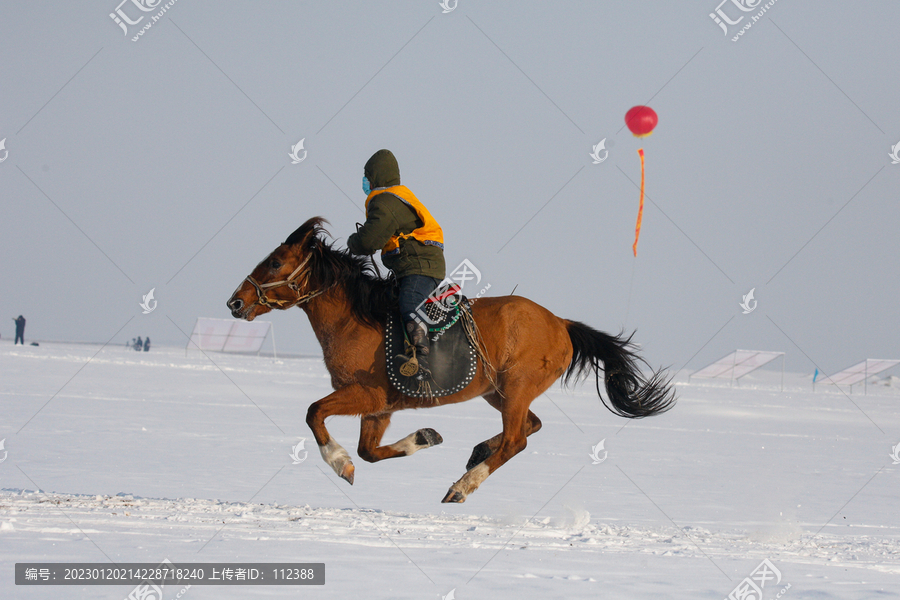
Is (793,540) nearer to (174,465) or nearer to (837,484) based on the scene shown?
(837,484)

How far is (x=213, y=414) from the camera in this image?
16.6m

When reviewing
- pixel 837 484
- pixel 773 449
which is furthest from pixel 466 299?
pixel 773 449

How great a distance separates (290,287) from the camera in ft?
22.5

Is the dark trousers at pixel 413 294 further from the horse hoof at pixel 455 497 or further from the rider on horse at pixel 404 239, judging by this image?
the horse hoof at pixel 455 497

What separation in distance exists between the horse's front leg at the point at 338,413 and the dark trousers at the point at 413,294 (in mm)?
693

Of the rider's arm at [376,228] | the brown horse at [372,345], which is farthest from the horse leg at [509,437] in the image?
the rider's arm at [376,228]

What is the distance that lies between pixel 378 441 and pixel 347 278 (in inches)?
55.1

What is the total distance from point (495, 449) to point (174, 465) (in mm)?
4320

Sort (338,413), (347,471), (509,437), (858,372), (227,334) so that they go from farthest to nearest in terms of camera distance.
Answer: (227,334) → (858,372) → (509,437) → (338,413) → (347,471)

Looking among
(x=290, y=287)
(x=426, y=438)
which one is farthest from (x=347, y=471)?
(x=290, y=287)

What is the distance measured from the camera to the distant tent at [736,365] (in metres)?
49.4

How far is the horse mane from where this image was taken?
6.97m

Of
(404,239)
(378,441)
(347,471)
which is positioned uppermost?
(404,239)

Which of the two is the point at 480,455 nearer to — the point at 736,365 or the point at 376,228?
the point at 376,228
